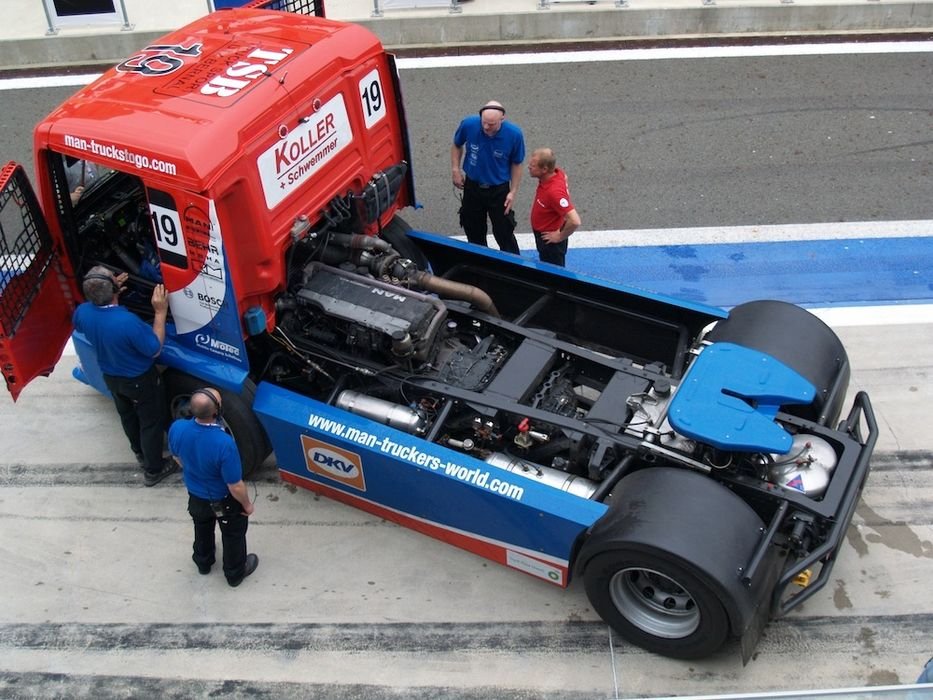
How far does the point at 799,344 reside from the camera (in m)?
5.12

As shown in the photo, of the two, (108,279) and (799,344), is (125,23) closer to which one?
(108,279)

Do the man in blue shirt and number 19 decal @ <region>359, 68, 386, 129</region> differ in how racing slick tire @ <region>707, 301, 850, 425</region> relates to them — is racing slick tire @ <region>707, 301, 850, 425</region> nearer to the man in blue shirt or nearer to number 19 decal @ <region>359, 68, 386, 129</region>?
the man in blue shirt

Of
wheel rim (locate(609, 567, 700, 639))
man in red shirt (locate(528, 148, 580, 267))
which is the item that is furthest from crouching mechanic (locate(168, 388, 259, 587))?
man in red shirt (locate(528, 148, 580, 267))

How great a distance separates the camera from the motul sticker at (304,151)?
188 inches

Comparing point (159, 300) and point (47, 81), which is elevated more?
point (159, 300)

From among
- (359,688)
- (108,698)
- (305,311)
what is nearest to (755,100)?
(305,311)

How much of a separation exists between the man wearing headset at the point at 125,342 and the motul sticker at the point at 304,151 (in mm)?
832

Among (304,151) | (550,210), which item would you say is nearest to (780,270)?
(550,210)

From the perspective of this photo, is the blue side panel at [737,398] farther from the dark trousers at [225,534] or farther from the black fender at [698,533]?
the dark trousers at [225,534]

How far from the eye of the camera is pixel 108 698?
4.47 metres

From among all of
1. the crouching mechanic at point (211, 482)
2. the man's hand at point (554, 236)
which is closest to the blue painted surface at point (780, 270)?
the man's hand at point (554, 236)

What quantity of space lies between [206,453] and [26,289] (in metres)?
1.59

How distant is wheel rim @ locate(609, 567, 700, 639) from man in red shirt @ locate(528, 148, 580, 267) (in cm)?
257

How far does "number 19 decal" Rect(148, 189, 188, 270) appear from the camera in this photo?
457cm
